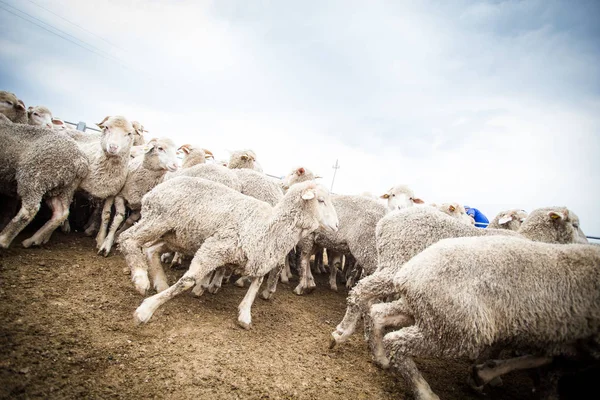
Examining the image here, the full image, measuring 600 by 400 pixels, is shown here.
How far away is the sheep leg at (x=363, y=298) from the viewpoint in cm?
285

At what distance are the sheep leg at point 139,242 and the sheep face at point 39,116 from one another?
4596 millimetres

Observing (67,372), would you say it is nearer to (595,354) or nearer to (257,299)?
(257,299)

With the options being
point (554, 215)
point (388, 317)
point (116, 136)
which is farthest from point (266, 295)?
point (554, 215)

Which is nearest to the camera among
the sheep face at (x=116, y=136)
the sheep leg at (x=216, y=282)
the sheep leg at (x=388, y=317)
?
the sheep leg at (x=388, y=317)

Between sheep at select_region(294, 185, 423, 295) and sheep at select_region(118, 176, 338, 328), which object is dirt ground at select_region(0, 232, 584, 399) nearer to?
sheep at select_region(118, 176, 338, 328)

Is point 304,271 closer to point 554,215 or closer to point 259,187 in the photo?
point 259,187

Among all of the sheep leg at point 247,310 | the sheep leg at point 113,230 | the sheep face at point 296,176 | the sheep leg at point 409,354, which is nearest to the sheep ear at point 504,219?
Result: the sheep face at point 296,176

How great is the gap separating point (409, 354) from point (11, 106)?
7.23 meters

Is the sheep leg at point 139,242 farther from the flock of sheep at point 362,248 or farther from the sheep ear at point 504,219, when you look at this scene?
the sheep ear at point 504,219

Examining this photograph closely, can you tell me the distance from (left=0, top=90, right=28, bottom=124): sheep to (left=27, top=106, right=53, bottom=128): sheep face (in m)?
0.54

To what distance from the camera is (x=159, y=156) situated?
14.8 ft

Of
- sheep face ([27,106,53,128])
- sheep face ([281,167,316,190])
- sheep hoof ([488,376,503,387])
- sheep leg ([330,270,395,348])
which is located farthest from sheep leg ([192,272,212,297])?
sheep face ([27,106,53,128])

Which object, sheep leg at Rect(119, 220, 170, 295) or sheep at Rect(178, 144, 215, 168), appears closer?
sheep leg at Rect(119, 220, 170, 295)

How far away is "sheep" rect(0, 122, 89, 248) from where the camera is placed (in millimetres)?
3271
